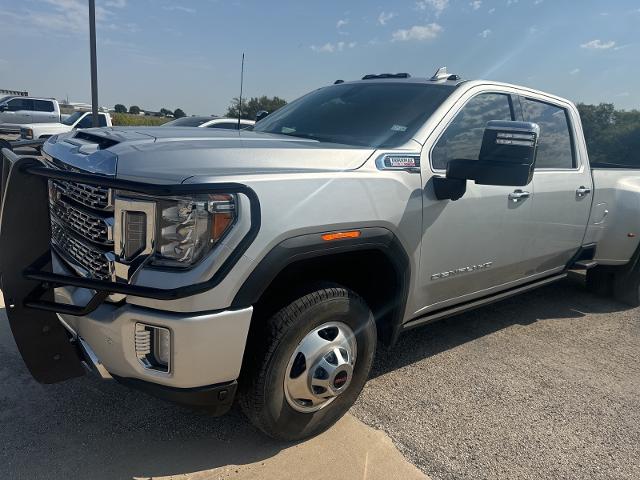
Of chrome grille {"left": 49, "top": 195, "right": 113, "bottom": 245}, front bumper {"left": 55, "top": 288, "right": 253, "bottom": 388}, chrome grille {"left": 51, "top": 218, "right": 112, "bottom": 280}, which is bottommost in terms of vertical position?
front bumper {"left": 55, "top": 288, "right": 253, "bottom": 388}

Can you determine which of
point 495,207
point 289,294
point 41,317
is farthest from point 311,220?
point 495,207

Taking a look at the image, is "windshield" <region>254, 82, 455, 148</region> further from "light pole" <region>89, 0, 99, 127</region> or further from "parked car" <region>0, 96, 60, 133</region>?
"parked car" <region>0, 96, 60, 133</region>

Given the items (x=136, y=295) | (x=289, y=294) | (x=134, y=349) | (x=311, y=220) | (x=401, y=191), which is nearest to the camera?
(x=136, y=295)

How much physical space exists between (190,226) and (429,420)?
1.80 m

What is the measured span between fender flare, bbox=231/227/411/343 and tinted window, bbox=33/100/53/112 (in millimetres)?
23691

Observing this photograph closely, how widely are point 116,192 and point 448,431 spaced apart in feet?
6.92

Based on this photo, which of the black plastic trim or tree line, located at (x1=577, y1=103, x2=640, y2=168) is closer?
the black plastic trim

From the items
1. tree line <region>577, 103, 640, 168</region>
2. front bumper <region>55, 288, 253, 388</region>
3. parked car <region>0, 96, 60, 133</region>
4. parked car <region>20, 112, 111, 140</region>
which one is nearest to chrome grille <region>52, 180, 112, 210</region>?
front bumper <region>55, 288, 253, 388</region>

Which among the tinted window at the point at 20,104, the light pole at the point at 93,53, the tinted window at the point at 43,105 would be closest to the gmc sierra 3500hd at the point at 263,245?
the light pole at the point at 93,53

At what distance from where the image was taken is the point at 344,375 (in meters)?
2.62

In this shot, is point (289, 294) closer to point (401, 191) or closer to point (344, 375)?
point (344, 375)

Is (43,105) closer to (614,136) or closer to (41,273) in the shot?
(614,136)

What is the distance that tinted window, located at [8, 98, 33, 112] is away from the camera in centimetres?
2189

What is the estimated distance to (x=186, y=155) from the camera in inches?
87.1
